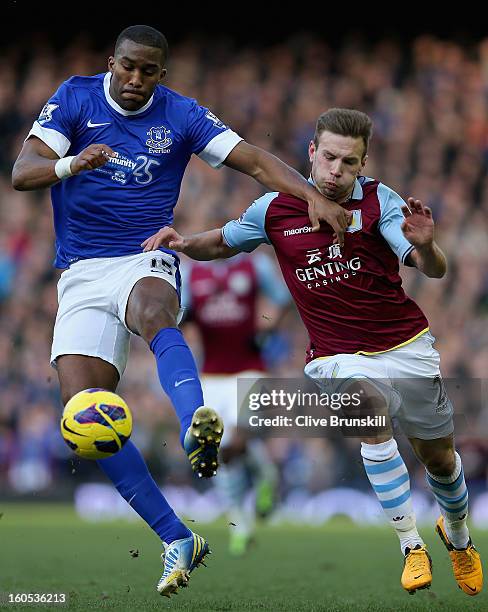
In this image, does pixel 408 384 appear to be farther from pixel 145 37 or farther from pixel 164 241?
pixel 145 37

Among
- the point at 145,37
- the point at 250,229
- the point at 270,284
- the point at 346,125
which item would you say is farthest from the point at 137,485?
the point at 270,284

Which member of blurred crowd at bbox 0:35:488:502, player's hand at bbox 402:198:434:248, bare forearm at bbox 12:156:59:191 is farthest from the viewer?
blurred crowd at bbox 0:35:488:502

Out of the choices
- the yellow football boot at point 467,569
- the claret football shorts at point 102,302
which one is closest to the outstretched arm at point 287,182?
the claret football shorts at point 102,302

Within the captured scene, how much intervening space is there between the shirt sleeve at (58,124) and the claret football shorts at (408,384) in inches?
69.7

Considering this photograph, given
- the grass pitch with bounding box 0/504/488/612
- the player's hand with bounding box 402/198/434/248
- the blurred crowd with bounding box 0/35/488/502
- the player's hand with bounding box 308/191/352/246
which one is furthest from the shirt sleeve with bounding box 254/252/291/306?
the player's hand with bounding box 402/198/434/248

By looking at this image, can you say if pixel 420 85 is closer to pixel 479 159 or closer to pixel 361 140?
pixel 479 159

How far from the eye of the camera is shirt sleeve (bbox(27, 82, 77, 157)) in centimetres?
577

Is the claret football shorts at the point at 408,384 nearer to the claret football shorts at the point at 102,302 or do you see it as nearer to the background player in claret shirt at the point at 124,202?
the background player in claret shirt at the point at 124,202

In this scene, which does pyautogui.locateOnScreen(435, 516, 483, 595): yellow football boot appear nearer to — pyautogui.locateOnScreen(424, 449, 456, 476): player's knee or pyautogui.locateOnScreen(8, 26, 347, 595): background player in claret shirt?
pyautogui.locateOnScreen(424, 449, 456, 476): player's knee

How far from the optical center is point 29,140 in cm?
579

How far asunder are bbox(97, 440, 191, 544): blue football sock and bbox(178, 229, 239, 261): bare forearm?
3.61ft

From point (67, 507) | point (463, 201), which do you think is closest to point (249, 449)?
point (67, 507)

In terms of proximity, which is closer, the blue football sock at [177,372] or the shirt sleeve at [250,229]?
the blue football sock at [177,372]

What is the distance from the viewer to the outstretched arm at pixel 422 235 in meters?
5.32
